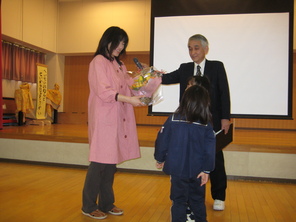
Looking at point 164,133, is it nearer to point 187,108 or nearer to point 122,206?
point 187,108

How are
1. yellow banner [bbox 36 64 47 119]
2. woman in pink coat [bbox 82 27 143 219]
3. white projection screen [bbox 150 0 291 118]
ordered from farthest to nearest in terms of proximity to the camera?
yellow banner [bbox 36 64 47 119] < white projection screen [bbox 150 0 291 118] < woman in pink coat [bbox 82 27 143 219]

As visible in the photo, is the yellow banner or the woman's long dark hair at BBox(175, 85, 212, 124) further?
the yellow banner

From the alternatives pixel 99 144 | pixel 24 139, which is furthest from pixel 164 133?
pixel 24 139

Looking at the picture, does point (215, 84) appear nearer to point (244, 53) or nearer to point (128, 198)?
point (128, 198)

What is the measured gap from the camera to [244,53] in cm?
366

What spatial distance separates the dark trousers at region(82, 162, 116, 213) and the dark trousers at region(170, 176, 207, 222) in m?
0.51

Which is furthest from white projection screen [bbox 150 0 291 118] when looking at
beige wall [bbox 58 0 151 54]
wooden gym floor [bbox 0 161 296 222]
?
beige wall [bbox 58 0 151 54]

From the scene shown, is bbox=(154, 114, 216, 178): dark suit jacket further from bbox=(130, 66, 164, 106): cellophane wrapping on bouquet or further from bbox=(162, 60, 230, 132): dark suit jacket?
bbox=(162, 60, 230, 132): dark suit jacket

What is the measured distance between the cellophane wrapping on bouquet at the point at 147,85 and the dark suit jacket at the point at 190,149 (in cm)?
31

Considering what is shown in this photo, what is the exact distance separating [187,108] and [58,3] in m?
7.79

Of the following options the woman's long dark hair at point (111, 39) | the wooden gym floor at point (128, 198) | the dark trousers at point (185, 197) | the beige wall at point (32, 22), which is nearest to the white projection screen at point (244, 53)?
the wooden gym floor at point (128, 198)

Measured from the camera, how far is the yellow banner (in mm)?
6707

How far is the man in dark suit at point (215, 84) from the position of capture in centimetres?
196

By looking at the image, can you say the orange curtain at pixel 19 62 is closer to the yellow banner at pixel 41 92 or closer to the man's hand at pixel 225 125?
the yellow banner at pixel 41 92
